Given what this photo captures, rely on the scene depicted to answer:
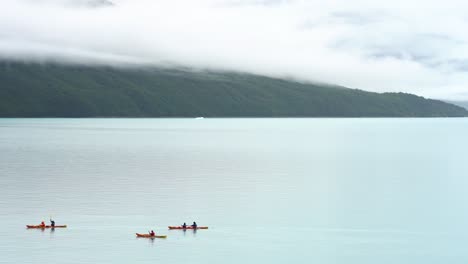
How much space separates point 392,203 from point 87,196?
4069cm

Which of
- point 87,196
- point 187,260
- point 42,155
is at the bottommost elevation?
point 187,260

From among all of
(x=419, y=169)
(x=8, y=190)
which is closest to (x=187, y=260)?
(x=8, y=190)

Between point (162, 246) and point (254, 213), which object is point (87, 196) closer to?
point (254, 213)

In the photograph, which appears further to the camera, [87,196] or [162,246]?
[87,196]

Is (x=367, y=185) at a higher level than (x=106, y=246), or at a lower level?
higher

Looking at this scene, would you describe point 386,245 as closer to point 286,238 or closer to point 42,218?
point 286,238

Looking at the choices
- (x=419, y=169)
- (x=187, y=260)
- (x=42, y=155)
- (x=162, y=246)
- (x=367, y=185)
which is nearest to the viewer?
(x=187, y=260)

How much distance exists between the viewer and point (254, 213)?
91.2m

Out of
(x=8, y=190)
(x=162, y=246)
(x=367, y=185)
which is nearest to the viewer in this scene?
(x=162, y=246)

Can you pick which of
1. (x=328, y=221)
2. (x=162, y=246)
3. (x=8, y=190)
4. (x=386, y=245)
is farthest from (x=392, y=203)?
(x=8, y=190)

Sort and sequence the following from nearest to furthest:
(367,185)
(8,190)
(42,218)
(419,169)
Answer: (42,218) < (8,190) < (367,185) < (419,169)

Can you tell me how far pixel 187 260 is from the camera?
222ft

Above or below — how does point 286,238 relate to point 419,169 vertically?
below

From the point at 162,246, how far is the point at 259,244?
931 cm
